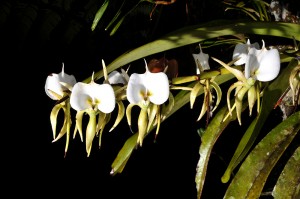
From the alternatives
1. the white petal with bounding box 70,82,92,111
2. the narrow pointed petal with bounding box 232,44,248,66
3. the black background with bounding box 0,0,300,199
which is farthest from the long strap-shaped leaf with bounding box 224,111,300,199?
the black background with bounding box 0,0,300,199

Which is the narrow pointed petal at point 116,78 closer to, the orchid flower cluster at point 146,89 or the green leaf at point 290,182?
the orchid flower cluster at point 146,89

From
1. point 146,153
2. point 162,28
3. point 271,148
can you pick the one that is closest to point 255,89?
point 271,148

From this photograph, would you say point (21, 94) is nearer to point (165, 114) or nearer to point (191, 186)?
point (191, 186)

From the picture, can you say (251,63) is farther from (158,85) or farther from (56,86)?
(56,86)

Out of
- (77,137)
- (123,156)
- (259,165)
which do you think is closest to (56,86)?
(123,156)

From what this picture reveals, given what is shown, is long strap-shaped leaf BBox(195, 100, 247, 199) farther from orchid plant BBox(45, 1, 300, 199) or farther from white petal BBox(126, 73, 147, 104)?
white petal BBox(126, 73, 147, 104)
